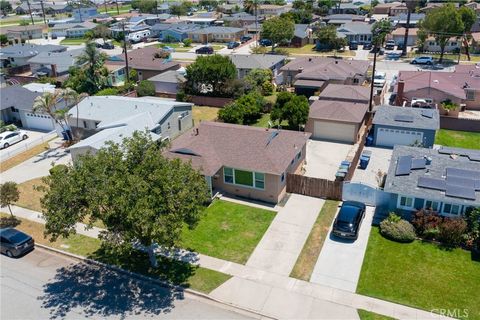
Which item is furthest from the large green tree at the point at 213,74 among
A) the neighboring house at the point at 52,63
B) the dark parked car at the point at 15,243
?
the dark parked car at the point at 15,243

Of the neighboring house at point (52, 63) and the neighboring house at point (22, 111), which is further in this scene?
the neighboring house at point (52, 63)

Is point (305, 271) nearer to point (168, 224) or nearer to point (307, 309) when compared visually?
point (307, 309)

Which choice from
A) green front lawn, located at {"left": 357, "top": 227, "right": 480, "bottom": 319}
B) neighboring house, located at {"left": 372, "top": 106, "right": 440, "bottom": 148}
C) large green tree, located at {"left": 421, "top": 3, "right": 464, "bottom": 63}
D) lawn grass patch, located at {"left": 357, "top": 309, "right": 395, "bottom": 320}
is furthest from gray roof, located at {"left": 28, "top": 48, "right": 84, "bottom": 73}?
lawn grass patch, located at {"left": 357, "top": 309, "right": 395, "bottom": 320}

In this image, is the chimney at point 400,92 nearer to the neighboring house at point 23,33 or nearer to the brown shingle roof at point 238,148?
the brown shingle roof at point 238,148

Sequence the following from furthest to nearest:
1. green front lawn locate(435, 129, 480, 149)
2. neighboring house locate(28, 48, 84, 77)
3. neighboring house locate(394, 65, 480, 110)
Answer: neighboring house locate(28, 48, 84, 77) < neighboring house locate(394, 65, 480, 110) < green front lawn locate(435, 129, 480, 149)

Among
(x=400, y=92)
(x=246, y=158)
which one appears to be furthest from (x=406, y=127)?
(x=246, y=158)

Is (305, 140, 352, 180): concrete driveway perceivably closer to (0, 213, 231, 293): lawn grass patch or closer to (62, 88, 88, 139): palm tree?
(0, 213, 231, 293): lawn grass patch
